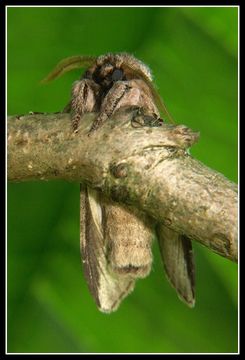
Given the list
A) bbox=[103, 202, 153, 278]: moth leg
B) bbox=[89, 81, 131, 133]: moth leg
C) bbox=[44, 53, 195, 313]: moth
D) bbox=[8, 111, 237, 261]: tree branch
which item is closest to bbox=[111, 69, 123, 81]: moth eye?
bbox=[44, 53, 195, 313]: moth

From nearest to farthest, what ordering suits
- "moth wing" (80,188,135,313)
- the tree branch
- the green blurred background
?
the tree branch → "moth wing" (80,188,135,313) → the green blurred background

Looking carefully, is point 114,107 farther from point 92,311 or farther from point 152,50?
point 92,311

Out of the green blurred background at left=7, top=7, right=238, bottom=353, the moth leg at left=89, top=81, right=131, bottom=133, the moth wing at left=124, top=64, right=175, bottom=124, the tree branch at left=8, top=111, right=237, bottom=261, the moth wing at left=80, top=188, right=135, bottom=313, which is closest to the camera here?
the tree branch at left=8, top=111, right=237, bottom=261

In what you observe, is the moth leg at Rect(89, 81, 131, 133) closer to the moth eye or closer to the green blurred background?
the moth eye

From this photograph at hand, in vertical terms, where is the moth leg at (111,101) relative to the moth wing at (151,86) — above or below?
below

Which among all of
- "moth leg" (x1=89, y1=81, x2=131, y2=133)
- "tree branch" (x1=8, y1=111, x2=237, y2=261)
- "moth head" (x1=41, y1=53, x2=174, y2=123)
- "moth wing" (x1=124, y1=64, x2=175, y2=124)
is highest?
"moth head" (x1=41, y1=53, x2=174, y2=123)

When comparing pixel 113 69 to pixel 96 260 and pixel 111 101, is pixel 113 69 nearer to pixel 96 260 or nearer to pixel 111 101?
pixel 111 101

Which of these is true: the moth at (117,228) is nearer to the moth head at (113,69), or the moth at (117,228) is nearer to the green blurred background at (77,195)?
the moth head at (113,69)

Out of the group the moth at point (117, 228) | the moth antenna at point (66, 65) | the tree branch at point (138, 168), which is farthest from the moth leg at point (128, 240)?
the moth antenna at point (66, 65)
